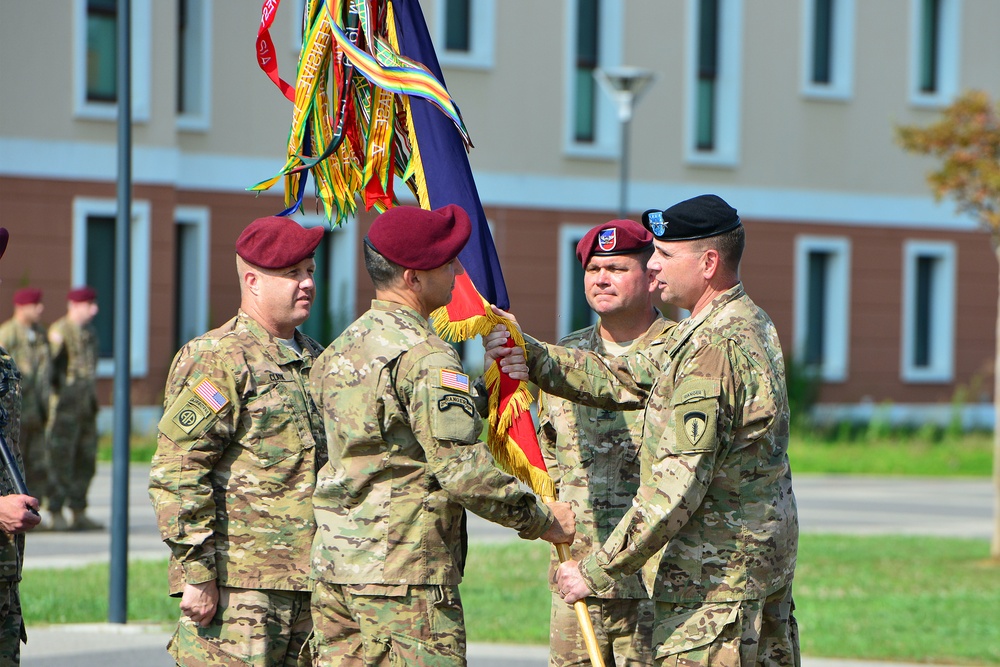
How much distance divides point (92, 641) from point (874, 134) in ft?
70.9

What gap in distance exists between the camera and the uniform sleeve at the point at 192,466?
5.14 metres

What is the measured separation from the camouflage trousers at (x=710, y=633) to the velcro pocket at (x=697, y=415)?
21.4 inches

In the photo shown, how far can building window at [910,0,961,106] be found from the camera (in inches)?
1088

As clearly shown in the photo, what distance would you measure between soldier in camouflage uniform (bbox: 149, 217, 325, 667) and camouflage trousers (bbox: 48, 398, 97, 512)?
8.50 meters

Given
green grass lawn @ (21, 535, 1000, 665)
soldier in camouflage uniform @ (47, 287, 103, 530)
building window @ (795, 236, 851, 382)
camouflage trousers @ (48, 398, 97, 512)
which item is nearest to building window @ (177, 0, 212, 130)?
soldier in camouflage uniform @ (47, 287, 103, 530)

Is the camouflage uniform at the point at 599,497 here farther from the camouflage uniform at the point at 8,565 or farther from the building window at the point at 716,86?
the building window at the point at 716,86

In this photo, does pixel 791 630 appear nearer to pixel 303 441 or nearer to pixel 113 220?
pixel 303 441

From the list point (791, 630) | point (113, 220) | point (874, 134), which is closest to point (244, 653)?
point (791, 630)

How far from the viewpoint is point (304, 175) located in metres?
5.95

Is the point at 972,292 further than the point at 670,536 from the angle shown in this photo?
Yes

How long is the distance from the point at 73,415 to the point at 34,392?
1.78ft

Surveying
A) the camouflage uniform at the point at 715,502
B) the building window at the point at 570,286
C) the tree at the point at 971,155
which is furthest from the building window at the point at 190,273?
the camouflage uniform at the point at 715,502

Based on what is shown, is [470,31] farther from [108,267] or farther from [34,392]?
[34,392]

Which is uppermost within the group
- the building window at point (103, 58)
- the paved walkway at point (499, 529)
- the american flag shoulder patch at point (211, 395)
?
the building window at point (103, 58)
